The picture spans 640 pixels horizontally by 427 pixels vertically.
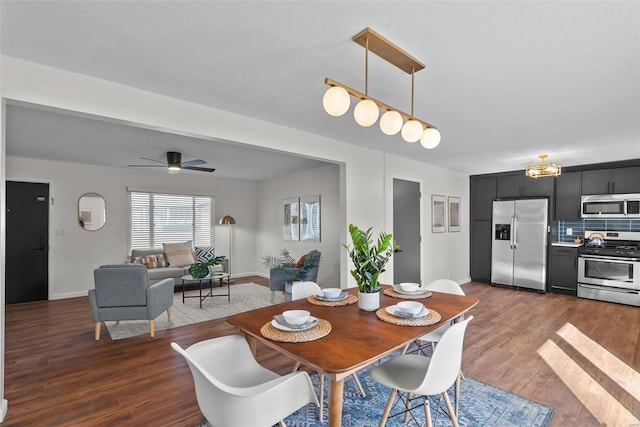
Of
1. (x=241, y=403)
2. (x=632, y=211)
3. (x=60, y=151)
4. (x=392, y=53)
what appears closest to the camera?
(x=241, y=403)

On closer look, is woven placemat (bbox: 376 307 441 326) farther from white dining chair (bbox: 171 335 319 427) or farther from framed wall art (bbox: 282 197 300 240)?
framed wall art (bbox: 282 197 300 240)

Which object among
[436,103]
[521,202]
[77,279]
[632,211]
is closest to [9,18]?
[436,103]

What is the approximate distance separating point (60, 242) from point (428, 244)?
6.43m

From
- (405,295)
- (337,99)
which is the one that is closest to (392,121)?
(337,99)

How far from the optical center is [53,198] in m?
5.33

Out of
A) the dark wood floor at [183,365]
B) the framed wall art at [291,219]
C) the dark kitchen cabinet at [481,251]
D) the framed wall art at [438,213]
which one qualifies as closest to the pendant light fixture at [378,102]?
the dark wood floor at [183,365]

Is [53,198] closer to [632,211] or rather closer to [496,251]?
[496,251]

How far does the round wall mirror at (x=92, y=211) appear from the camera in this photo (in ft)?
18.4

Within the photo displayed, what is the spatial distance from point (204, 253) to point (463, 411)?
5.71 meters

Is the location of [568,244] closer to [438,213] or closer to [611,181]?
[611,181]

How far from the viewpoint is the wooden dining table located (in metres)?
1.28

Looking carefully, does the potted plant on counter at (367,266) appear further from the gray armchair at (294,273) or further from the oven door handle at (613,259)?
the oven door handle at (613,259)

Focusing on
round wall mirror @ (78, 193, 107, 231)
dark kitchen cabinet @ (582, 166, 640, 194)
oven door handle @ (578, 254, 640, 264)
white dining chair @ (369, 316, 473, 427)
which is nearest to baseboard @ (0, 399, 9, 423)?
white dining chair @ (369, 316, 473, 427)

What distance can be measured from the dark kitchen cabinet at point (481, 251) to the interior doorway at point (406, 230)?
2.05 metres
